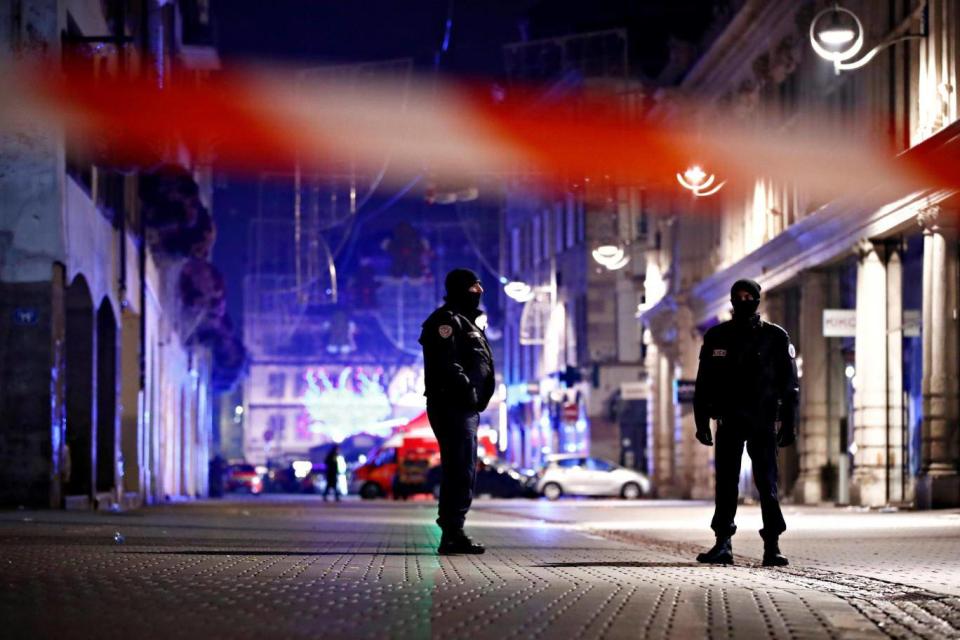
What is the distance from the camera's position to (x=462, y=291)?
13.3 metres

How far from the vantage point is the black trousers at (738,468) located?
13.0m

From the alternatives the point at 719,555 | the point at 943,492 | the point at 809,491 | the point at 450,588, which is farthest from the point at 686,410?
the point at 450,588

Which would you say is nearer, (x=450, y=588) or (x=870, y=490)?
(x=450, y=588)

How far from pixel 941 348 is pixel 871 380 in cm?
442

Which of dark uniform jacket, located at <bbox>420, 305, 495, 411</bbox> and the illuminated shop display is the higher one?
dark uniform jacket, located at <bbox>420, 305, 495, 411</bbox>

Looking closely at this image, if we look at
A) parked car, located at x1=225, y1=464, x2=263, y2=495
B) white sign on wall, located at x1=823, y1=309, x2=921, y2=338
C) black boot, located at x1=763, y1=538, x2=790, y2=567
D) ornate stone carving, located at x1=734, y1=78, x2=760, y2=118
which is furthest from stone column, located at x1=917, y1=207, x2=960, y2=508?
parked car, located at x1=225, y1=464, x2=263, y2=495

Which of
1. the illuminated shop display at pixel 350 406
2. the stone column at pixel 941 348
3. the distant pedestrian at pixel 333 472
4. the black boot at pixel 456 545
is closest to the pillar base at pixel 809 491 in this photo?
the stone column at pixel 941 348

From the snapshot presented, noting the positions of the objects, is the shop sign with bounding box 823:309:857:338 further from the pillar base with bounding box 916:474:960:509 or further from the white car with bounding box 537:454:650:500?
the white car with bounding box 537:454:650:500

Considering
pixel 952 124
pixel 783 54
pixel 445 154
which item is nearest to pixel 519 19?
pixel 445 154

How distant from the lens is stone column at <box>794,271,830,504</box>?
1560 inches

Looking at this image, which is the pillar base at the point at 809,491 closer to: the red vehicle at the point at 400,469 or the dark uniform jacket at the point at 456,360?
the red vehicle at the point at 400,469

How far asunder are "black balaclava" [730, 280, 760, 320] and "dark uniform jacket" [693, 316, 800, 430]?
2.2 inches

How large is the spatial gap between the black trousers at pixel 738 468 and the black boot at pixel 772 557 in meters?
0.04

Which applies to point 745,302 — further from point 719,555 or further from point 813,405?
point 813,405
